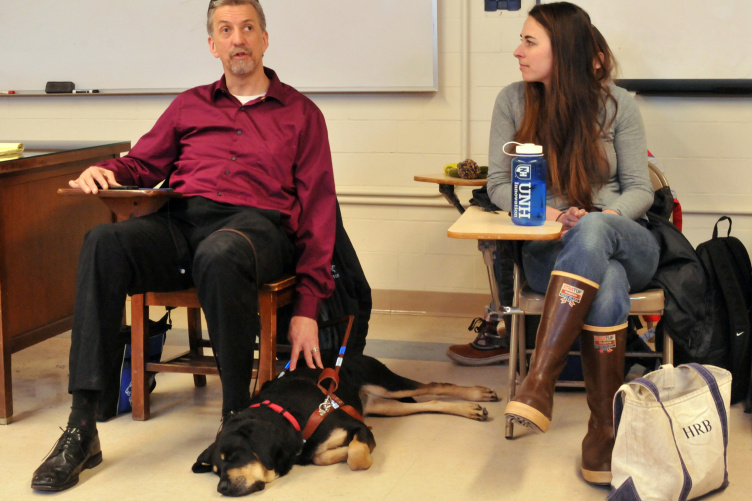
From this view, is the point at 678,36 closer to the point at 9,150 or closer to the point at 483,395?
the point at 483,395

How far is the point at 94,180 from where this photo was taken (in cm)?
242

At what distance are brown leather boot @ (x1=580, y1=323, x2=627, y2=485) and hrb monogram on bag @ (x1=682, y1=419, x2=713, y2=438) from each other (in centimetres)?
21

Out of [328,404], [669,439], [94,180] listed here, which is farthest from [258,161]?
[669,439]

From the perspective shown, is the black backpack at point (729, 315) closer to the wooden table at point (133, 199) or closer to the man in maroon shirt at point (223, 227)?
the man in maroon shirt at point (223, 227)

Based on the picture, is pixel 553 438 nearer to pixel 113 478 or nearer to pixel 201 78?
pixel 113 478

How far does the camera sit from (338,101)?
149 inches

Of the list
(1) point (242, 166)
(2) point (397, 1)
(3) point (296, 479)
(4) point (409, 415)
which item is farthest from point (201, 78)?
(3) point (296, 479)

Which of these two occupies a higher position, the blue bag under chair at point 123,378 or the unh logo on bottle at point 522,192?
the unh logo on bottle at point 522,192

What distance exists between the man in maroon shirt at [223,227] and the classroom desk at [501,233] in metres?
0.47

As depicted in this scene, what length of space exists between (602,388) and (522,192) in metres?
0.55

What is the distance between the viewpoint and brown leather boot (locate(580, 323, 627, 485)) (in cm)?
212

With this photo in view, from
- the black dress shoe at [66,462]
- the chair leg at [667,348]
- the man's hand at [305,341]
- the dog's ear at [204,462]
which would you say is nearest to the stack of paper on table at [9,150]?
the black dress shoe at [66,462]

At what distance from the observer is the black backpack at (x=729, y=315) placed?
2.62m

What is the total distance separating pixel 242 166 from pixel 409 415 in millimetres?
958
